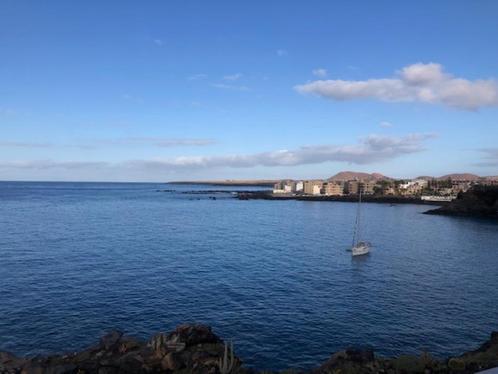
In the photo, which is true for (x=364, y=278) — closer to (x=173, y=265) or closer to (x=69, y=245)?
(x=173, y=265)

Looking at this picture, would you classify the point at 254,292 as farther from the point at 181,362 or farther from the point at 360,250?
the point at 360,250

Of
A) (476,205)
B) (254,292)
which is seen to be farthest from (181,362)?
(476,205)

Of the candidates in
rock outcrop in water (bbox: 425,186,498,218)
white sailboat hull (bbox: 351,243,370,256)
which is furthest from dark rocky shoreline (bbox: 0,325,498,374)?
rock outcrop in water (bbox: 425,186,498,218)

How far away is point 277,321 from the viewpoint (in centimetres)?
3334

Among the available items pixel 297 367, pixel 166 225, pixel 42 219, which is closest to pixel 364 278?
pixel 297 367

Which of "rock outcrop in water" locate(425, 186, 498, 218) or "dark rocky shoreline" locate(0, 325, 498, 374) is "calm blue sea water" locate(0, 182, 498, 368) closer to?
"dark rocky shoreline" locate(0, 325, 498, 374)

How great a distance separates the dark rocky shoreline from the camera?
55.6 ft

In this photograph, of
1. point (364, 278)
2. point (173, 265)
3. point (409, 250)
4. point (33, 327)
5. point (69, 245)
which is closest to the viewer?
point (33, 327)

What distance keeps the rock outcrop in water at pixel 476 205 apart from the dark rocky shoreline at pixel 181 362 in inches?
5553

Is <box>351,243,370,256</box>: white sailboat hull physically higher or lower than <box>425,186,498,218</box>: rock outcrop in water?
lower

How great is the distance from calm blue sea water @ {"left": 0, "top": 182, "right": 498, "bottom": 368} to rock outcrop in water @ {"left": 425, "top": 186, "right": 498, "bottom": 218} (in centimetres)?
7357

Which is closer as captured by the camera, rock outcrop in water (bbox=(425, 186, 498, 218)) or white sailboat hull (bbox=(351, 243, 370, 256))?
white sailboat hull (bbox=(351, 243, 370, 256))

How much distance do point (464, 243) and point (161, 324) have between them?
67.0m

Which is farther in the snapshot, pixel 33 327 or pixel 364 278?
pixel 364 278
